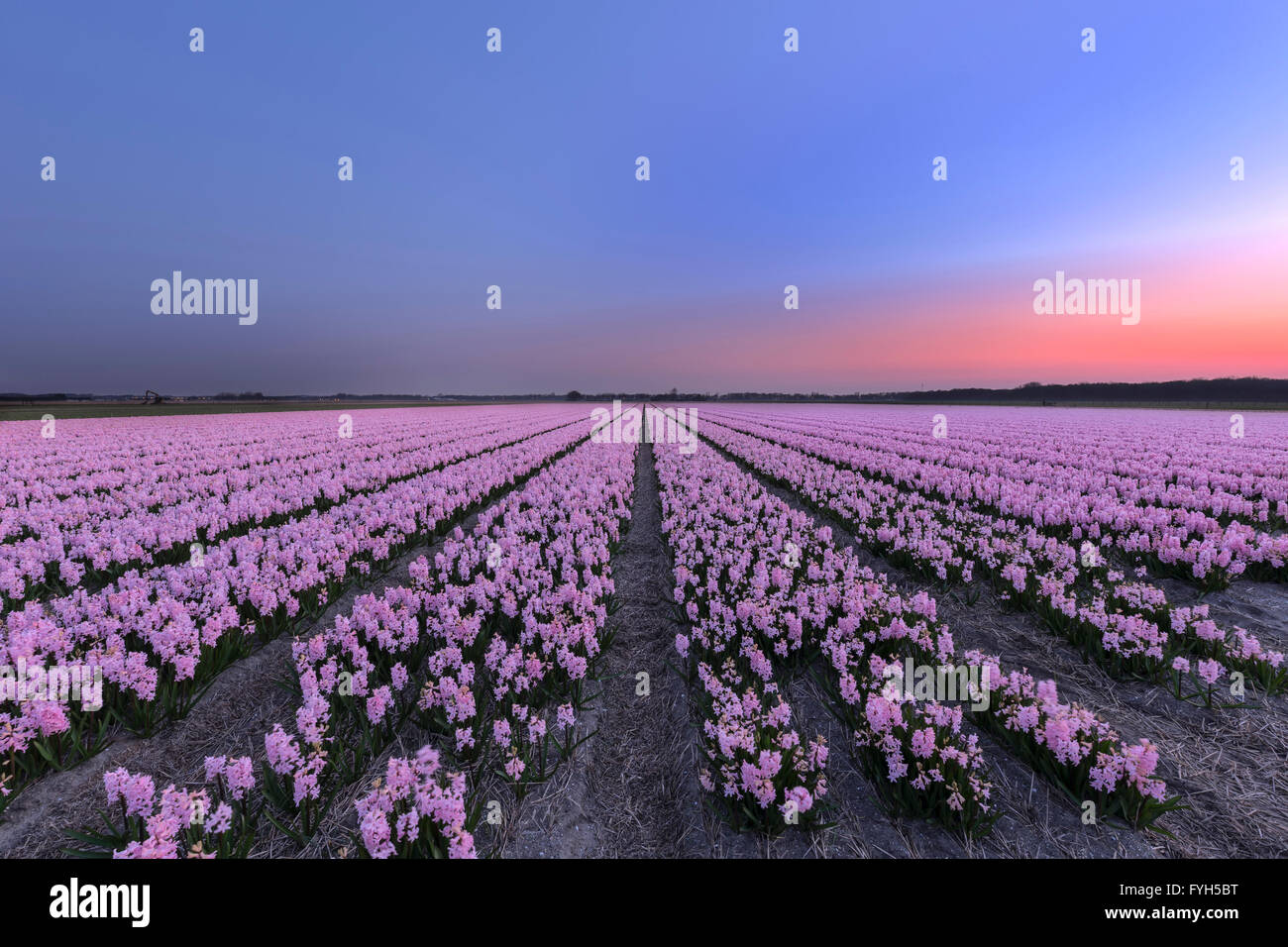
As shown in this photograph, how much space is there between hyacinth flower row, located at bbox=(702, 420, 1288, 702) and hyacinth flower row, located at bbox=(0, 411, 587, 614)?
12141 millimetres

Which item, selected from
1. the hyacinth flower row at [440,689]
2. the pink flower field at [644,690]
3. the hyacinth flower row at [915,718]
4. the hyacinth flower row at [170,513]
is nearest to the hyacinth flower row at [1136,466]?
the pink flower field at [644,690]

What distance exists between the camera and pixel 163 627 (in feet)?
15.2

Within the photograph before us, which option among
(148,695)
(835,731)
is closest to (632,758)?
(835,731)

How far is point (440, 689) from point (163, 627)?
312 centimetres

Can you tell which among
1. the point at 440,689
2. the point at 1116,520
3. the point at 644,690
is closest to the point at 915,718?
the point at 644,690

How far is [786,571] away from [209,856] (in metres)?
5.78

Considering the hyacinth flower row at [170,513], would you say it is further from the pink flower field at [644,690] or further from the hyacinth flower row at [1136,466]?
the hyacinth flower row at [1136,466]

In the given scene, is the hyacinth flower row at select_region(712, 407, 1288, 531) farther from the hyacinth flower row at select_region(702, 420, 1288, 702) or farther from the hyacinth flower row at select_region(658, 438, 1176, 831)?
the hyacinth flower row at select_region(658, 438, 1176, 831)

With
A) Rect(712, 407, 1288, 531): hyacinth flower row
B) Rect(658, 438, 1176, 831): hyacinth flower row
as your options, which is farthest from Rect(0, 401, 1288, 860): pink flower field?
Rect(712, 407, 1288, 531): hyacinth flower row

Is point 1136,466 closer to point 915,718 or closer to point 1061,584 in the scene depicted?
point 1061,584

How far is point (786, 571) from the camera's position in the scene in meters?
6.32
